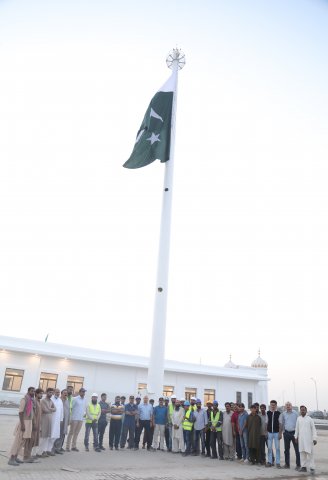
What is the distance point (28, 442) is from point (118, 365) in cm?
1870

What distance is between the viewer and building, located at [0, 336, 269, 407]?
986 inches

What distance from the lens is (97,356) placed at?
90.8 feet

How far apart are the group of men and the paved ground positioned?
19.4 inches

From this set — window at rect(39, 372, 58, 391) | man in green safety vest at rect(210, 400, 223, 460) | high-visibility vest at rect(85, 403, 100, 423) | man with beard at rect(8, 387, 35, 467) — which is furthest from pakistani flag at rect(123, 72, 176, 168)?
window at rect(39, 372, 58, 391)

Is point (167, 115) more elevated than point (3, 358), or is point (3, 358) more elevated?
point (167, 115)

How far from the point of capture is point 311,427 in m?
10.8

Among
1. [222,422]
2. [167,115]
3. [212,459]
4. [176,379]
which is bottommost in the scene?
[212,459]

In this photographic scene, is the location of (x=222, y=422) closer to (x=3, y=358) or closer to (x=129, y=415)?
(x=129, y=415)

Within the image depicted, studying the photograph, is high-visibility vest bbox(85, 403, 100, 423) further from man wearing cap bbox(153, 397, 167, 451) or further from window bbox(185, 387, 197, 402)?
window bbox(185, 387, 197, 402)

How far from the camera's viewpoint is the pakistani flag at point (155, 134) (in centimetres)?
1800

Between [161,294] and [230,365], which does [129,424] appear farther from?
[230,365]

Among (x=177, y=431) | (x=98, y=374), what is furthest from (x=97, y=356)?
(x=177, y=431)

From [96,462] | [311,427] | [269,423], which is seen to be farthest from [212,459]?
[96,462]

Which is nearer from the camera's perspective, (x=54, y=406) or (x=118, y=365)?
(x=54, y=406)
